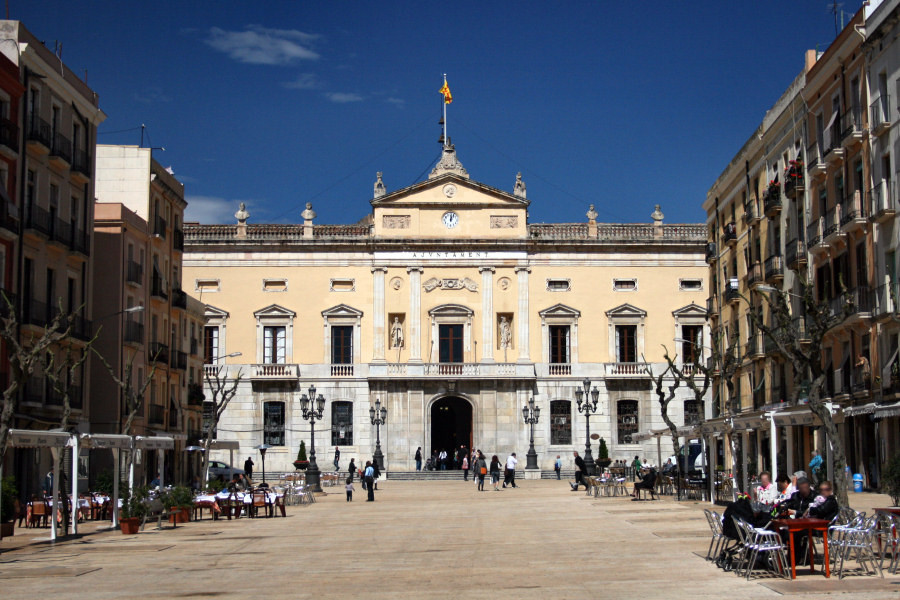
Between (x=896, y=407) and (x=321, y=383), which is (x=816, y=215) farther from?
(x=321, y=383)

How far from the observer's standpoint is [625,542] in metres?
19.6

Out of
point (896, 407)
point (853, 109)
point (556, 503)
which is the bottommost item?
point (556, 503)

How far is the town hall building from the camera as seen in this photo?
5809 centimetres

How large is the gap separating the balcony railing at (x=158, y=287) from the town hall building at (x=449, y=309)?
12853 mm

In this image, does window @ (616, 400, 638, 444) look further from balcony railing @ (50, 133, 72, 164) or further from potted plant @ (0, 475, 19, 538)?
potted plant @ (0, 475, 19, 538)

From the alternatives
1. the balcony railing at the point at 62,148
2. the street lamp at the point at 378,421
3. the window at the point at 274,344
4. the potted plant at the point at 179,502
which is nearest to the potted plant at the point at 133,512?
the potted plant at the point at 179,502

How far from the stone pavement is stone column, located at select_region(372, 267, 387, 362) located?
95.7 ft

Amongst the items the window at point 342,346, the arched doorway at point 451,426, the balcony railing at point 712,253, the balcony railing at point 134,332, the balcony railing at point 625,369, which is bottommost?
the arched doorway at point 451,426

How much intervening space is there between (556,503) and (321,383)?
88.3 ft

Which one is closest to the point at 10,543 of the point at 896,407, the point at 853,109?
the point at 896,407

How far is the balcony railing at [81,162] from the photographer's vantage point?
35656 millimetres

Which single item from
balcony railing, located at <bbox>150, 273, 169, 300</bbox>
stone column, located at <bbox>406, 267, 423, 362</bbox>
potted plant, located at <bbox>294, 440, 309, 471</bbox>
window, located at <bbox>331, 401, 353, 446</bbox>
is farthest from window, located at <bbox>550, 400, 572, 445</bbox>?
balcony railing, located at <bbox>150, 273, 169, 300</bbox>

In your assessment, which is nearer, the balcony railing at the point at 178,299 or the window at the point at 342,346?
the balcony railing at the point at 178,299

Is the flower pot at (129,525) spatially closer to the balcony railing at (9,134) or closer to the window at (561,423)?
the balcony railing at (9,134)
